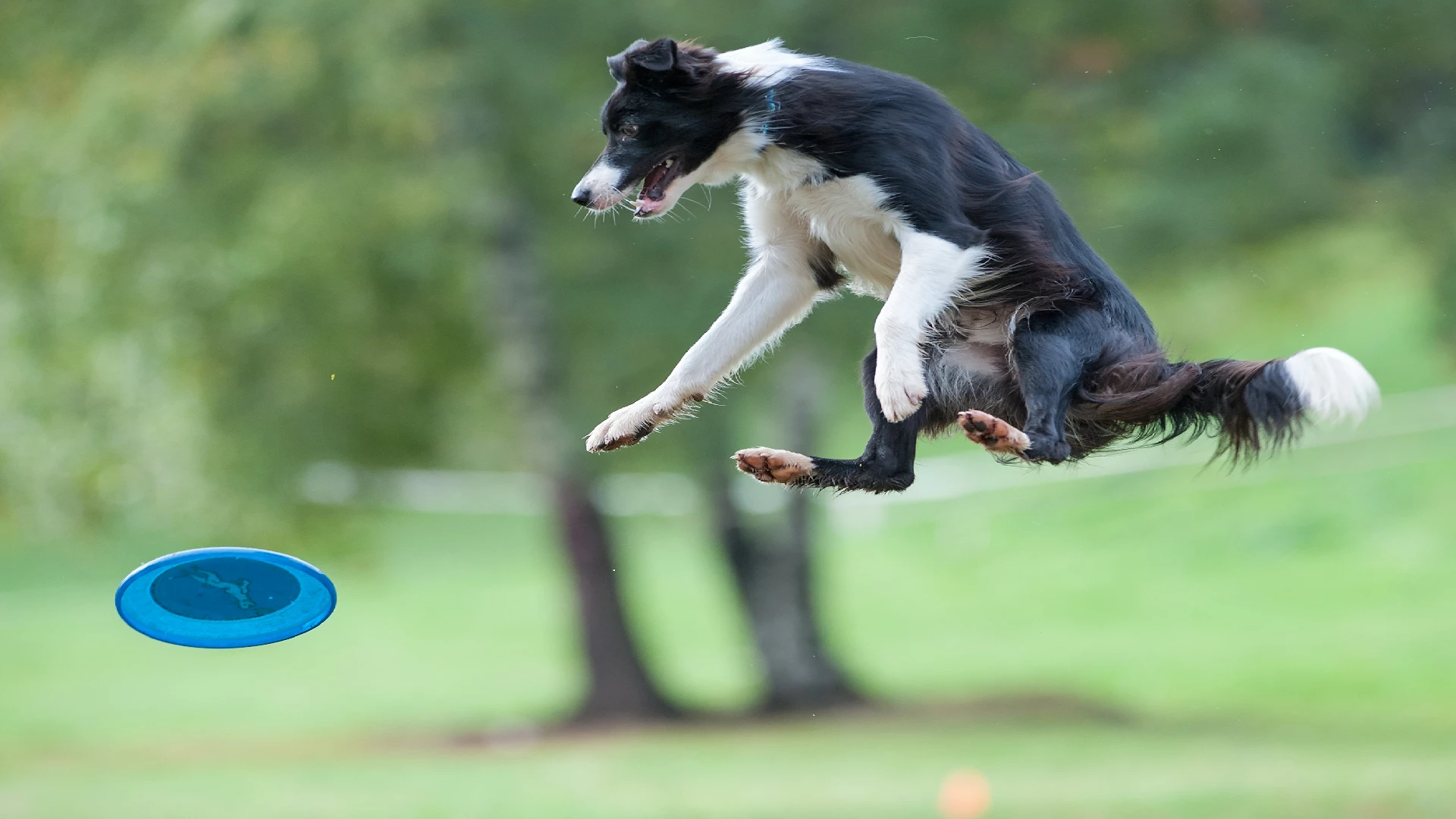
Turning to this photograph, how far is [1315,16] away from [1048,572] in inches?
468

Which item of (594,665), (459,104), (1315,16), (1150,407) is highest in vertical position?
(459,104)

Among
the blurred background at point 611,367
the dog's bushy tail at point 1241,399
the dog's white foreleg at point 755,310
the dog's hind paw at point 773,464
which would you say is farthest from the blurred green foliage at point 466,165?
the dog's hind paw at point 773,464

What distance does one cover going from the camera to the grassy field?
553 inches

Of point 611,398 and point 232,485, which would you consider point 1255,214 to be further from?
point 232,485

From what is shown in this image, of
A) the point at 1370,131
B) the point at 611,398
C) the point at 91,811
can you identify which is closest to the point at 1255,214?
the point at 1370,131

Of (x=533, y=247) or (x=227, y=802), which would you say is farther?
(x=227, y=802)

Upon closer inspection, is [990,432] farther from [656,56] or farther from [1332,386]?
[656,56]

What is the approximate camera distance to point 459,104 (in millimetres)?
12375

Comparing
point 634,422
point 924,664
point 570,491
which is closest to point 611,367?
point 570,491

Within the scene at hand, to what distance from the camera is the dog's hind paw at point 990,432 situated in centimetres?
409

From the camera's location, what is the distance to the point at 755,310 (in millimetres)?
4840

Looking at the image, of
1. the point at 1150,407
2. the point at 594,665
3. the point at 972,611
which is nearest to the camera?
the point at 1150,407

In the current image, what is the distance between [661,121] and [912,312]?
90cm

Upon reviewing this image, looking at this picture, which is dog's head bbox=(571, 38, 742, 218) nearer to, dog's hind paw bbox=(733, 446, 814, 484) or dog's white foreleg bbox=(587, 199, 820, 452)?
dog's white foreleg bbox=(587, 199, 820, 452)
